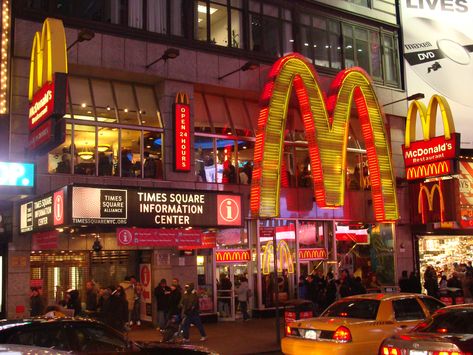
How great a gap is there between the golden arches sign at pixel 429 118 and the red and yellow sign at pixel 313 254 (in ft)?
21.0

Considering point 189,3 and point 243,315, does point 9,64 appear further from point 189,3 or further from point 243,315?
point 243,315

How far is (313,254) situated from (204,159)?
238 inches

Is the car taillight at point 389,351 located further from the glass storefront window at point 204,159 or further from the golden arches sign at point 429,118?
the golden arches sign at point 429,118

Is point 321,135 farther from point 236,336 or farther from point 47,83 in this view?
point 47,83

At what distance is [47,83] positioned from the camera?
51.1ft

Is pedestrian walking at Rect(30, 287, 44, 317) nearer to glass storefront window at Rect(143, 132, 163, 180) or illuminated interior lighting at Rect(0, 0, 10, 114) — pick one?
illuminated interior lighting at Rect(0, 0, 10, 114)

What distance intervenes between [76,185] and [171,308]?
Result: 5199mm

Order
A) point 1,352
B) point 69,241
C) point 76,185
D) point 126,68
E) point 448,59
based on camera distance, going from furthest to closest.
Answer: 1. point 448,59
2. point 126,68
3. point 69,241
4. point 76,185
5. point 1,352

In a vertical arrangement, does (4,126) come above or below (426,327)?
above

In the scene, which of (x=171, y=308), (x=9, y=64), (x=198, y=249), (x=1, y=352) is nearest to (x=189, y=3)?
(x=9, y=64)

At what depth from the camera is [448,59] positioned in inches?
1249

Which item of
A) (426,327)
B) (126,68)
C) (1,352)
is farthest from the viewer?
(126,68)

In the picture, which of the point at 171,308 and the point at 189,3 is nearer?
the point at 171,308

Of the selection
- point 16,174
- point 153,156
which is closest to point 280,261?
point 153,156
